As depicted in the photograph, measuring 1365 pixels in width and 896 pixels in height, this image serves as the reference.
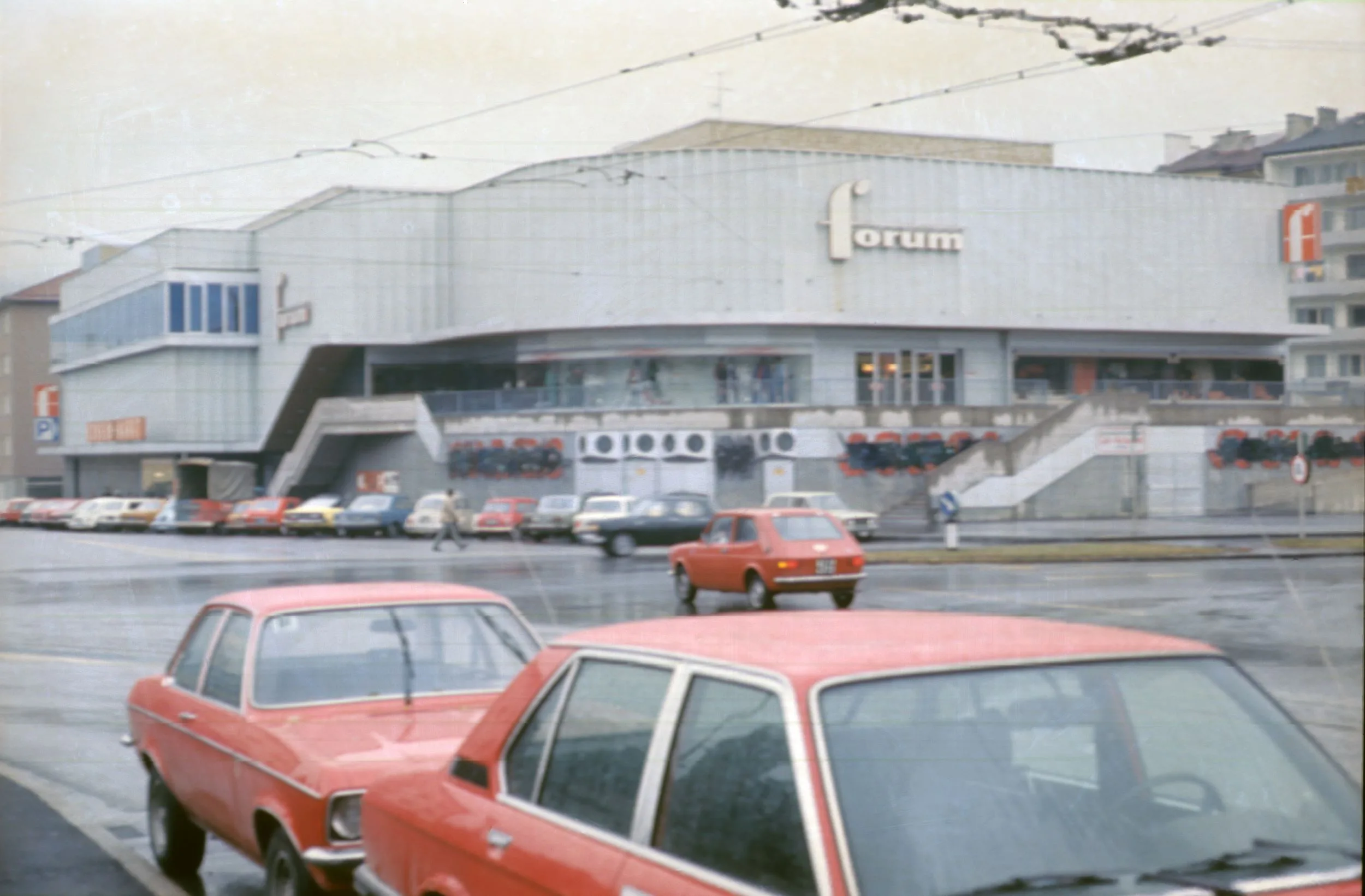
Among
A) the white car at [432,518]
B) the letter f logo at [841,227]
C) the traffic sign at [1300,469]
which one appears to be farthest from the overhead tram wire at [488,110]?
the white car at [432,518]

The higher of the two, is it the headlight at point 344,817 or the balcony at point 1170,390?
the balcony at point 1170,390

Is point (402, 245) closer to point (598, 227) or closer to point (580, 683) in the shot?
point (598, 227)

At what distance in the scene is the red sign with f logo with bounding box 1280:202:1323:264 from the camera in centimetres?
388

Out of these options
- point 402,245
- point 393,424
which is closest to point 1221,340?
point 402,245

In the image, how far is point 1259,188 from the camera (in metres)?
4.59

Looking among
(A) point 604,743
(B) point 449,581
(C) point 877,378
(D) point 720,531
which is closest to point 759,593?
(D) point 720,531

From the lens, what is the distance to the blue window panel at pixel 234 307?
33.9 feet

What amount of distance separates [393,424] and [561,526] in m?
3.00

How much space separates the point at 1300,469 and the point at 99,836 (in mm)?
5532

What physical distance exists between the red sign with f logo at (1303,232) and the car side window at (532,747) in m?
2.40

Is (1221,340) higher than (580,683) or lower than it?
higher

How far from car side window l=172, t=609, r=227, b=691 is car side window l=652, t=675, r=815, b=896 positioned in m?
3.70

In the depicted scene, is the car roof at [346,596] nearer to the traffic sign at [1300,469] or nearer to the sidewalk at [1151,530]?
the sidewalk at [1151,530]

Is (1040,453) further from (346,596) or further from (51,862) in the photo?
(51,862)
